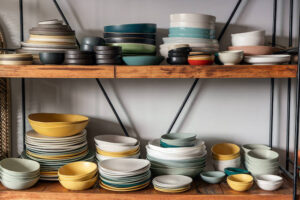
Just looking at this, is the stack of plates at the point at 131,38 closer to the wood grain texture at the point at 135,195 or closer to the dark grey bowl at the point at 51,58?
the dark grey bowl at the point at 51,58

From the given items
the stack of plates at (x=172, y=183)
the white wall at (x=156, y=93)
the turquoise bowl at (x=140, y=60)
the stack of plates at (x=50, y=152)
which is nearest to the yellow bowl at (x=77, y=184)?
the stack of plates at (x=50, y=152)

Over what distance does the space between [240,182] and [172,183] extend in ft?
1.02

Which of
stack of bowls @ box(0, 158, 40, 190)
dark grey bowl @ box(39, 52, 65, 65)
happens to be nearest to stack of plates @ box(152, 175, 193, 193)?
stack of bowls @ box(0, 158, 40, 190)

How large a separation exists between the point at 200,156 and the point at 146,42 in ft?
2.04

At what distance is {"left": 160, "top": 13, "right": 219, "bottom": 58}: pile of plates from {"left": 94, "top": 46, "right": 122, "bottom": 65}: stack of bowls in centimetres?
27

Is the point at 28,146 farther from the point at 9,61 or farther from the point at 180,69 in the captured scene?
the point at 180,69

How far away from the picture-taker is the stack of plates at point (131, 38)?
1.86 metres

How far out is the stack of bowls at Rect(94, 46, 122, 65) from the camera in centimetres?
175

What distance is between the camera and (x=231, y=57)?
173cm

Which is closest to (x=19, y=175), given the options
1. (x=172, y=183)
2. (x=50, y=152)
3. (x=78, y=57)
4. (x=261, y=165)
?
(x=50, y=152)

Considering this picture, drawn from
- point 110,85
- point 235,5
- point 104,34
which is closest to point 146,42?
point 104,34

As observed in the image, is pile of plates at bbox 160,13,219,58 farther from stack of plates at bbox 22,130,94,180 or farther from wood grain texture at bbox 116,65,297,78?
stack of plates at bbox 22,130,94,180

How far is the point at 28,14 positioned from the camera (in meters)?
2.11

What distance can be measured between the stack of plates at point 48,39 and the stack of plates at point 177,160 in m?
0.67
